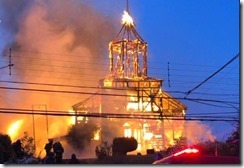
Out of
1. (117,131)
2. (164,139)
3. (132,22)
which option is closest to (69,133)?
(117,131)

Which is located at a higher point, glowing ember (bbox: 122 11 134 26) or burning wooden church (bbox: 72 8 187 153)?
glowing ember (bbox: 122 11 134 26)

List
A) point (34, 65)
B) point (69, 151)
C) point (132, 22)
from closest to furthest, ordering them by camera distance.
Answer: point (132, 22) → point (69, 151) → point (34, 65)

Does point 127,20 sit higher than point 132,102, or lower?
higher

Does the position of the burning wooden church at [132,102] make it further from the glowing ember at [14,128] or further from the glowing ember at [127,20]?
the glowing ember at [14,128]

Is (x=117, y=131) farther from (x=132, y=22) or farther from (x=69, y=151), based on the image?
(x=132, y=22)

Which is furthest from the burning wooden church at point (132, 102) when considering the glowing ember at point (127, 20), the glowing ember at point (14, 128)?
the glowing ember at point (14, 128)

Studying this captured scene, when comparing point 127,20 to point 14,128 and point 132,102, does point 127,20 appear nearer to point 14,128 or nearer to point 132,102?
point 132,102

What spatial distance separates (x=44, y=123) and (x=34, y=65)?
249 centimetres

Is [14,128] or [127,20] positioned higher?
[127,20]

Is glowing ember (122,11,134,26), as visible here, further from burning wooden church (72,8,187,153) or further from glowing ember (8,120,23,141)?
glowing ember (8,120,23,141)

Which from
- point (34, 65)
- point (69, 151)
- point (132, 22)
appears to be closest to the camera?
point (132, 22)

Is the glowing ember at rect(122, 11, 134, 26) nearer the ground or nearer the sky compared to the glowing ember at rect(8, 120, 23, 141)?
nearer the sky

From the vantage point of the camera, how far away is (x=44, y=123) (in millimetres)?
18562

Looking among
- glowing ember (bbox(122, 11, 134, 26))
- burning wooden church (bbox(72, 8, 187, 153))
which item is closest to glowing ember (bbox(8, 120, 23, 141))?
burning wooden church (bbox(72, 8, 187, 153))
